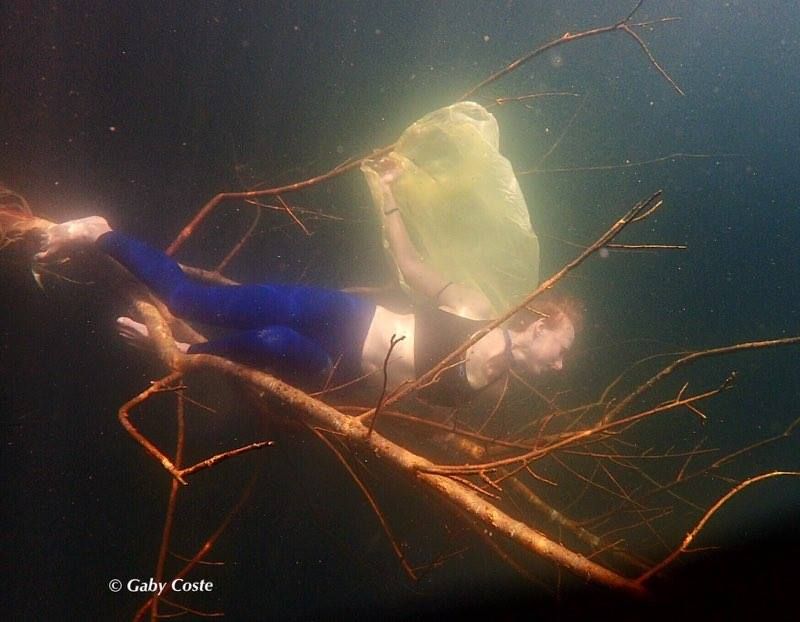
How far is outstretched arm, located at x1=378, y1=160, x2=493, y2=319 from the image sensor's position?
2713 millimetres

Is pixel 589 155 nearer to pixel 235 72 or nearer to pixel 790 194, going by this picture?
pixel 235 72

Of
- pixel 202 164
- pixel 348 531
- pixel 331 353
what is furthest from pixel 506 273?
pixel 348 531

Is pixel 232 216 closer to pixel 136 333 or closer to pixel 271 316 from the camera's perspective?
pixel 136 333

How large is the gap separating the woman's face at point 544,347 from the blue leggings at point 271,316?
100 centimetres

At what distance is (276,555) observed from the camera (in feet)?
16.9

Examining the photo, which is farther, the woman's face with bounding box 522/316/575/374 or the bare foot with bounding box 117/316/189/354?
the bare foot with bounding box 117/316/189/354

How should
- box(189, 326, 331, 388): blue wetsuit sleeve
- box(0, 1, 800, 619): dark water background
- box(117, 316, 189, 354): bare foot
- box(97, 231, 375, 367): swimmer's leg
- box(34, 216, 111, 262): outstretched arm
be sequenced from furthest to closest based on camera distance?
box(0, 1, 800, 619): dark water background, box(34, 216, 111, 262): outstretched arm, box(117, 316, 189, 354): bare foot, box(97, 231, 375, 367): swimmer's leg, box(189, 326, 331, 388): blue wetsuit sleeve

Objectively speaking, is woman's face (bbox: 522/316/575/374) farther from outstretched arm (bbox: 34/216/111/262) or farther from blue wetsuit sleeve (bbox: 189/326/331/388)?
outstretched arm (bbox: 34/216/111/262)

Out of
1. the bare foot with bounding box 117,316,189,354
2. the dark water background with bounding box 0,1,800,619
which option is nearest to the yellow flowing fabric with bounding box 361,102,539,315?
the bare foot with bounding box 117,316,189,354

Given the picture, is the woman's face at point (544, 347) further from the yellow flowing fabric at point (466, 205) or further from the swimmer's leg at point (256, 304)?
the swimmer's leg at point (256, 304)

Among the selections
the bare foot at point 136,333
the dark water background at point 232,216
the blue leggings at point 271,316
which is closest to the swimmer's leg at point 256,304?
the blue leggings at point 271,316

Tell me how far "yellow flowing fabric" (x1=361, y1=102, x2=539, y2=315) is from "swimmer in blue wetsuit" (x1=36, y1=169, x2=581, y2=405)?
89mm

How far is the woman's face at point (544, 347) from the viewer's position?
2832mm

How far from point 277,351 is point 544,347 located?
157 cm
